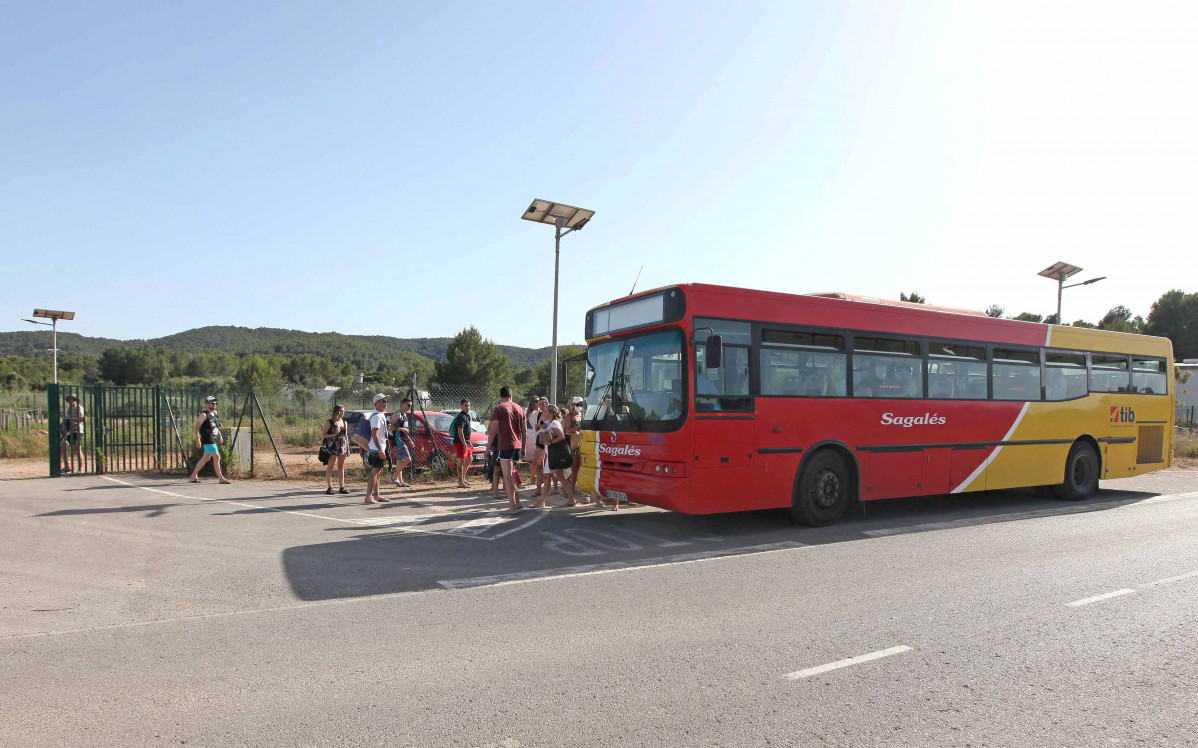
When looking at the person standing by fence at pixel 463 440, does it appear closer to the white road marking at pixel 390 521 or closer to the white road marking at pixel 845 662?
the white road marking at pixel 390 521

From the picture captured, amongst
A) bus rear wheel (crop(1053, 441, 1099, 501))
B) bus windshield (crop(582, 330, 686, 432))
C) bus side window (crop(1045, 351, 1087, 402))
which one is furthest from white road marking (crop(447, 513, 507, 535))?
bus rear wheel (crop(1053, 441, 1099, 501))

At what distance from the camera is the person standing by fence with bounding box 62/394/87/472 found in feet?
49.4

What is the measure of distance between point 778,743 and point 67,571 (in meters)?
7.30

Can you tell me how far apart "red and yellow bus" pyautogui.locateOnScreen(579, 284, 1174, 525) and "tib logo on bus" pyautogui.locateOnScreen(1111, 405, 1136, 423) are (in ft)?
3.45

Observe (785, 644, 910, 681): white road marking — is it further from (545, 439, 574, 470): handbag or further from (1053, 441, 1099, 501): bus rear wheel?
(1053, 441, 1099, 501): bus rear wheel

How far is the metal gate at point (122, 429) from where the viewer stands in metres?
15.3

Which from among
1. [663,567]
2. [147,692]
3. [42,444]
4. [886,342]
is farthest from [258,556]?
[42,444]

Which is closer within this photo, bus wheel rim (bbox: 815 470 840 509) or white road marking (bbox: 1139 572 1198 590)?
white road marking (bbox: 1139 572 1198 590)

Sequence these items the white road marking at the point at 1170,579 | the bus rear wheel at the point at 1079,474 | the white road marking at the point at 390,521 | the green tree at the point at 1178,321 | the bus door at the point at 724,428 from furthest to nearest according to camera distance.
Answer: the green tree at the point at 1178,321
the bus rear wheel at the point at 1079,474
the white road marking at the point at 390,521
the bus door at the point at 724,428
the white road marking at the point at 1170,579

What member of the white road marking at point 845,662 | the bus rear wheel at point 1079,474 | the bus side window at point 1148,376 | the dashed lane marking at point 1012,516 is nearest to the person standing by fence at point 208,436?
the dashed lane marking at point 1012,516

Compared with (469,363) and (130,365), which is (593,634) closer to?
(469,363)

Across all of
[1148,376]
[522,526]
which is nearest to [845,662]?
[522,526]

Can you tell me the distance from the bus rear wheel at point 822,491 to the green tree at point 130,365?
87.7 metres

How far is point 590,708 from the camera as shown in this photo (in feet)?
12.6
